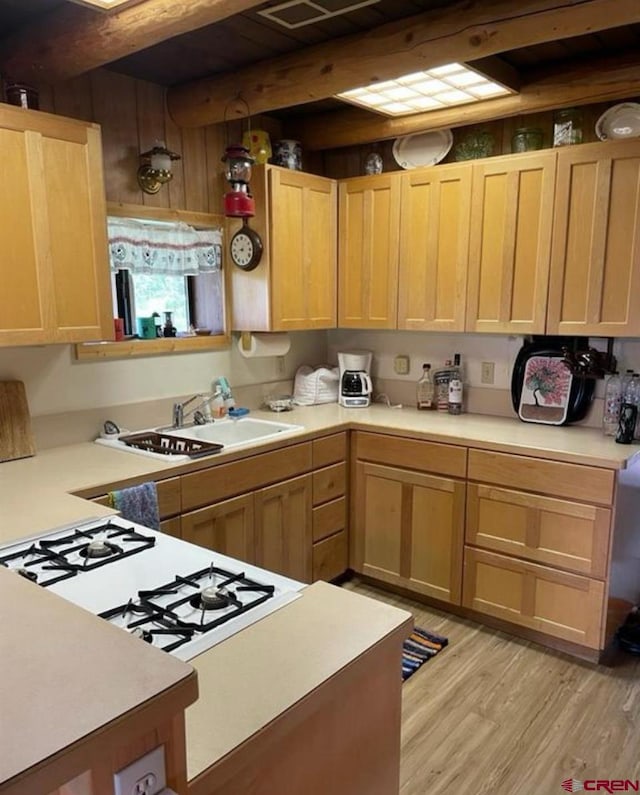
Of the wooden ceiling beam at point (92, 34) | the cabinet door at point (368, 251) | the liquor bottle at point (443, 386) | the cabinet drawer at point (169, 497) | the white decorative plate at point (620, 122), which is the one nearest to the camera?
the wooden ceiling beam at point (92, 34)

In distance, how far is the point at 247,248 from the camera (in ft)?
10.0

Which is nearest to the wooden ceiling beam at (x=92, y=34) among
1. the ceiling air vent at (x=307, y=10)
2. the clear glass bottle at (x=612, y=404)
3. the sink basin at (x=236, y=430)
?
the ceiling air vent at (x=307, y=10)

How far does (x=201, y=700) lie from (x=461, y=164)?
2.68 meters

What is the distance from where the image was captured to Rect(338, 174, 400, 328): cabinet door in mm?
A: 3195

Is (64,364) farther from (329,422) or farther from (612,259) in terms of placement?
(612,259)

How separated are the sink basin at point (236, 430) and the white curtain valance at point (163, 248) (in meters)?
0.77

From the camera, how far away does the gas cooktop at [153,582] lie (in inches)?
45.9

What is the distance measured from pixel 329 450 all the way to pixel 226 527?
2.28 feet

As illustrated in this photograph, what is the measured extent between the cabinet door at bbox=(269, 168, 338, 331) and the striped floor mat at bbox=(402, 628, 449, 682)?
1.63 meters

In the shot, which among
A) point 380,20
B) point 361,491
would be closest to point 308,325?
point 361,491

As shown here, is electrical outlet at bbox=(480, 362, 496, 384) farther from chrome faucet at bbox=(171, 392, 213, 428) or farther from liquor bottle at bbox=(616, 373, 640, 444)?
chrome faucet at bbox=(171, 392, 213, 428)

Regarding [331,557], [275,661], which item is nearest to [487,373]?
[331,557]

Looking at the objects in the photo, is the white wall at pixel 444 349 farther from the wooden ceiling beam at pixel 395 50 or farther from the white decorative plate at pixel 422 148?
the wooden ceiling beam at pixel 395 50

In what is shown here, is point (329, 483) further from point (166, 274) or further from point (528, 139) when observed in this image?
point (528, 139)
